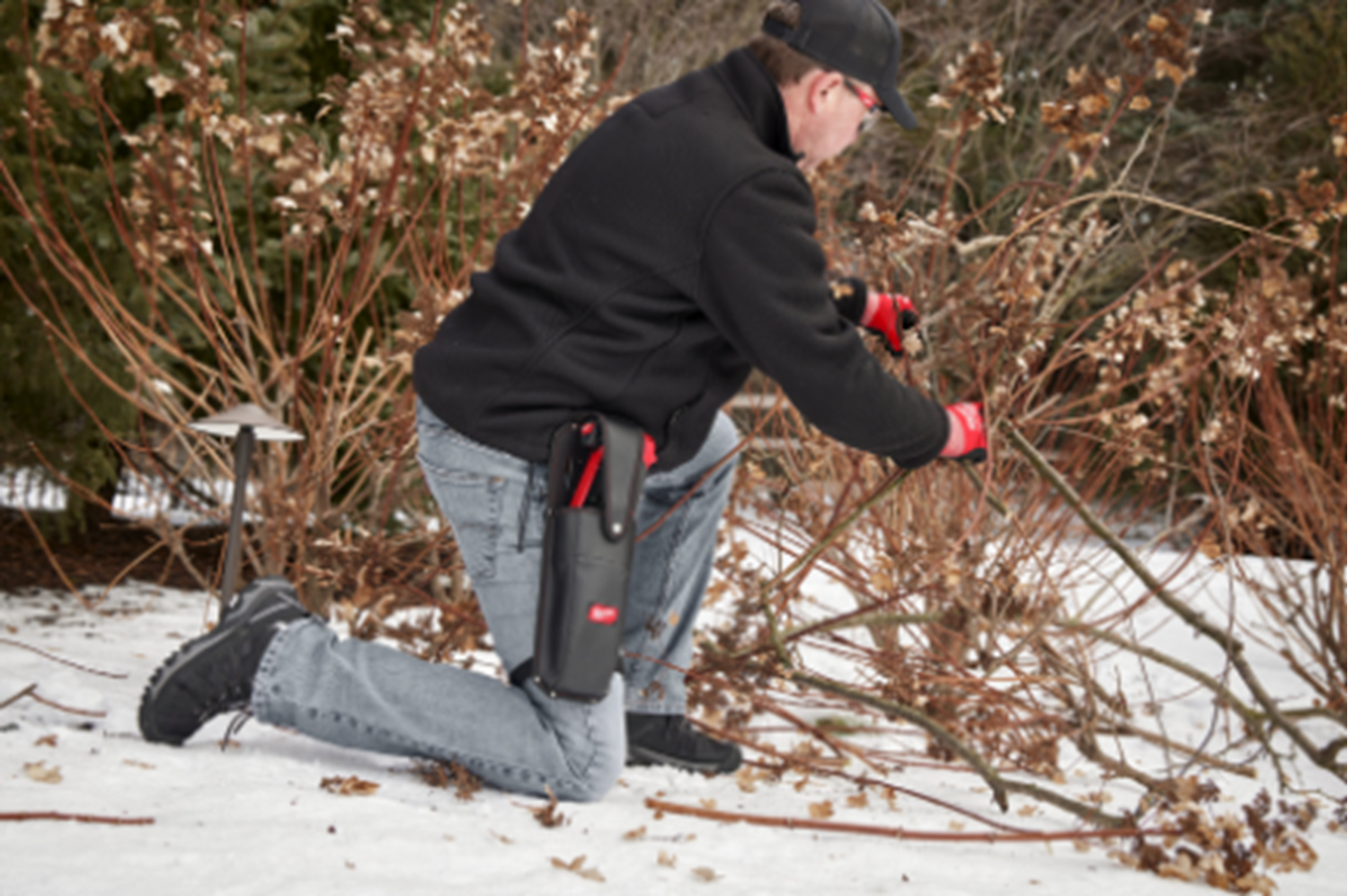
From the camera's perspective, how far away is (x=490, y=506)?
1.93m

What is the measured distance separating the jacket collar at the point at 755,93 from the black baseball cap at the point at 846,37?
3.0 inches

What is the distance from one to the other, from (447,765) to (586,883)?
55 cm

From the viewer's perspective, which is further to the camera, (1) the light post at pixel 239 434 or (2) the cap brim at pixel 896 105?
(1) the light post at pixel 239 434

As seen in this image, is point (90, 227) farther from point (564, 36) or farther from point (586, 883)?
point (586, 883)

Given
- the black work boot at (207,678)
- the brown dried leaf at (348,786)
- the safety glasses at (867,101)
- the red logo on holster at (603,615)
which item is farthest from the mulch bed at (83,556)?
the safety glasses at (867,101)

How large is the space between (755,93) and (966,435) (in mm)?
734

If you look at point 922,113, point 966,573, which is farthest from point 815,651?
point 922,113

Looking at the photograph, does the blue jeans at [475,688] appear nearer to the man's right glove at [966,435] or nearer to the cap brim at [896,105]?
the man's right glove at [966,435]

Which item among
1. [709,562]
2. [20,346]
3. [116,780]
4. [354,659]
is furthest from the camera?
[20,346]

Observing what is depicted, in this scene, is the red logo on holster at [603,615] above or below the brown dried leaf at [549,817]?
above

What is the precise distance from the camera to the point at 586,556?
70.3 inches

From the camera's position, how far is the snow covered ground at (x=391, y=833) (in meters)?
1.36

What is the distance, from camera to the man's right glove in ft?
6.16

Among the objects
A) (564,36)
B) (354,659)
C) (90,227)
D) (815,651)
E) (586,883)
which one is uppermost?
(564,36)
